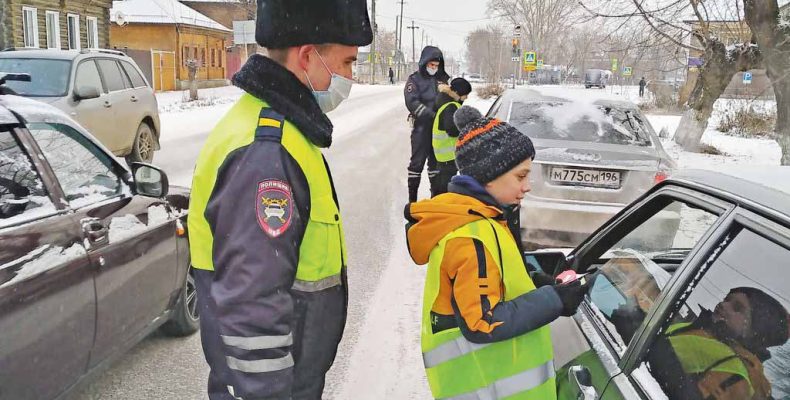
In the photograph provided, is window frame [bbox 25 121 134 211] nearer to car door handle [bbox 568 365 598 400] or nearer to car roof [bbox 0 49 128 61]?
car door handle [bbox 568 365 598 400]

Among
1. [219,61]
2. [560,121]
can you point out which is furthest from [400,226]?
[219,61]

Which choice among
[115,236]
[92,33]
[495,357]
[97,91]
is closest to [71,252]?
[115,236]

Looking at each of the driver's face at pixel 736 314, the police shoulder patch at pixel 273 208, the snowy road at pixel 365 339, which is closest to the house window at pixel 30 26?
the snowy road at pixel 365 339

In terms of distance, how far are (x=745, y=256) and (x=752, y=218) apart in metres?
0.11

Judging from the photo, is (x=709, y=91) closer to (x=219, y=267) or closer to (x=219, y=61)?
(x=219, y=267)

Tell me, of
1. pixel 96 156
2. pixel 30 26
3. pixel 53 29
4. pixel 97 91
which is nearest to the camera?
pixel 96 156

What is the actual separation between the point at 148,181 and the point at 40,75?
267 inches

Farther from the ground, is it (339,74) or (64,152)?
(339,74)

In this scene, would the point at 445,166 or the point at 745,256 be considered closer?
the point at 745,256

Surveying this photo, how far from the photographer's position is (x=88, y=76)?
9.35 metres

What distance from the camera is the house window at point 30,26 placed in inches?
997

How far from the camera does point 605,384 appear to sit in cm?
184

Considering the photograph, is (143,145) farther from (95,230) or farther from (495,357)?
(495,357)

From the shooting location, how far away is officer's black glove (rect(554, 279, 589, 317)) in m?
1.94
